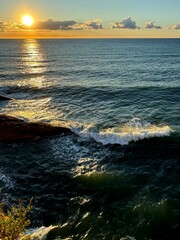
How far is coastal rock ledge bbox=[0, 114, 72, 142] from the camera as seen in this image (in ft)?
94.4

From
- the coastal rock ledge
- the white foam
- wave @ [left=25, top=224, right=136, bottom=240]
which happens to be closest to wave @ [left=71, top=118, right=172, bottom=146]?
the coastal rock ledge

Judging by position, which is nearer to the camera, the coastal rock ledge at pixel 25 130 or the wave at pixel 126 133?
the wave at pixel 126 133

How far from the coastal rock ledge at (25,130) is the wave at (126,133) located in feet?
7.44

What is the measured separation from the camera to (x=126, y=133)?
93.2 ft

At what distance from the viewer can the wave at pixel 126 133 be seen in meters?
27.6

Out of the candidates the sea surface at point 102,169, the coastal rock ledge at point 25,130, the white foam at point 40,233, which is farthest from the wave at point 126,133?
the white foam at point 40,233

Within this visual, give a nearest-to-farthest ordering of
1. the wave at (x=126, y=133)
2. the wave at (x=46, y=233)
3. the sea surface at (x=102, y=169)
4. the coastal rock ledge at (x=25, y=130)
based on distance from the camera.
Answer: the wave at (x=46, y=233)
the sea surface at (x=102, y=169)
the wave at (x=126, y=133)
the coastal rock ledge at (x=25, y=130)

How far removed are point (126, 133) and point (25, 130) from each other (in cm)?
1118

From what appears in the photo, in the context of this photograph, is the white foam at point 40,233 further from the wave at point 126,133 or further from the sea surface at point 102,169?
the wave at point 126,133

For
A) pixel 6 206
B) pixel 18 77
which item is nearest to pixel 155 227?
pixel 6 206

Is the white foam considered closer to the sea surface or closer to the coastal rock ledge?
the sea surface

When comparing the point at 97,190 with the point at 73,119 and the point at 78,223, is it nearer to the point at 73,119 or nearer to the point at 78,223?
the point at 78,223

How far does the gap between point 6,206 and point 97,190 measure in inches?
259

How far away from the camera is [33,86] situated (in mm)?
56938
